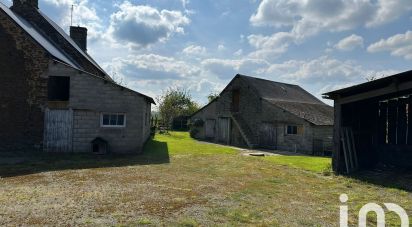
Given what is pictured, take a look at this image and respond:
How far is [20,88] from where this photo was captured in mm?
20031

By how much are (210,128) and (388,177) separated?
2300 cm

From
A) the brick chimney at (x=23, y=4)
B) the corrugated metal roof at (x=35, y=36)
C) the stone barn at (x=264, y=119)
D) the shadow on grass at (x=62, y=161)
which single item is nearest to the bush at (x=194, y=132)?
the stone barn at (x=264, y=119)

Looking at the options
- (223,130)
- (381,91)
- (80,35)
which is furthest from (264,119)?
(80,35)

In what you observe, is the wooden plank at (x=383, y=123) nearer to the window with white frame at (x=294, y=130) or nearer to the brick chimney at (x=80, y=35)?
the window with white frame at (x=294, y=130)

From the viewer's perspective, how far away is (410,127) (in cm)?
1788

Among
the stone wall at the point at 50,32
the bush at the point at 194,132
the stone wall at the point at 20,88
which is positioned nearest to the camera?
the stone wall at the point at 20,88

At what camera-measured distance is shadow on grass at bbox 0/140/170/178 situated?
14562 mm

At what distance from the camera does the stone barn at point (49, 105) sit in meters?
19.8

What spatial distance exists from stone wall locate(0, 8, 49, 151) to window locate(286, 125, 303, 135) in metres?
18.1

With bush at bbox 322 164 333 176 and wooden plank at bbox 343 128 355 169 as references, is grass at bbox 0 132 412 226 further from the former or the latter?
wooden plank at bbox 343 128 355 169

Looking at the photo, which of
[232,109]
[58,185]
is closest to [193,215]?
[58,185]

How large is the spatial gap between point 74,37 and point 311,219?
36.6m

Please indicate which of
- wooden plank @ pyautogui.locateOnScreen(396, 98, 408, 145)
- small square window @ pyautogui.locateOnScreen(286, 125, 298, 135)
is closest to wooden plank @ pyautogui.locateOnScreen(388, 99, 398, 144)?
wooden plank @ pyautogui.locateOnScreen(396, 98, 408, 145)

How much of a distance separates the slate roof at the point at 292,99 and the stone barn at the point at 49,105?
14.6 m
